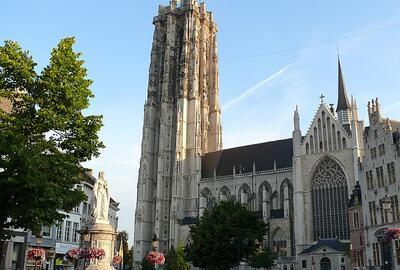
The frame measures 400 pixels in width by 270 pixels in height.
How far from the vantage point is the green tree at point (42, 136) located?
14914 mm

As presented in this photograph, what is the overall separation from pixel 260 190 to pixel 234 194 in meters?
4.76

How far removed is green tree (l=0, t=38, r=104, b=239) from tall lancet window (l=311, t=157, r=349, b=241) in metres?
43.9

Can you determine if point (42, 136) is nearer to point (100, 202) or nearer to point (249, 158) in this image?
point (100, 202)

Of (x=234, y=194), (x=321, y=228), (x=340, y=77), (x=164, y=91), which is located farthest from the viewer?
(x=164, y=91)

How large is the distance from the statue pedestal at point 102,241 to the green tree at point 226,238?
2054 centimetres

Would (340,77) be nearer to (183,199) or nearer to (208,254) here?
(183,199)

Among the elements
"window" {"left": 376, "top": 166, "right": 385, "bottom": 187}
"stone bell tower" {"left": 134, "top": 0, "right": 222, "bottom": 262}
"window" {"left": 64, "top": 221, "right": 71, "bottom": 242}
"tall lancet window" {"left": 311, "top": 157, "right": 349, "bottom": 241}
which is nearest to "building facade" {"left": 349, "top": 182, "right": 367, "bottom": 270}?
"window" {"left": 376, "top": 166, "right": 385, "bottom": 187}

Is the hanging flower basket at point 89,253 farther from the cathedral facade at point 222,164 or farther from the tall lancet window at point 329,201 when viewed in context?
the tall lancet window at point 329,201

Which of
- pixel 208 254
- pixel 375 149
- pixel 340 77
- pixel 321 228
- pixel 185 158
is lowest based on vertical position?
pixel 208 254

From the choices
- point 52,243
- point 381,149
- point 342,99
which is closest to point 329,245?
point 381,149

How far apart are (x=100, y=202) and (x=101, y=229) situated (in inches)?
57.1

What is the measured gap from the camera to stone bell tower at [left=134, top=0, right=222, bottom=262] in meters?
74.7

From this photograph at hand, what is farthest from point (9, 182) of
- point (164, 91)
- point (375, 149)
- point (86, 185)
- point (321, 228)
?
point (164, 91)

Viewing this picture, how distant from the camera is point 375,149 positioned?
37.2 meters
